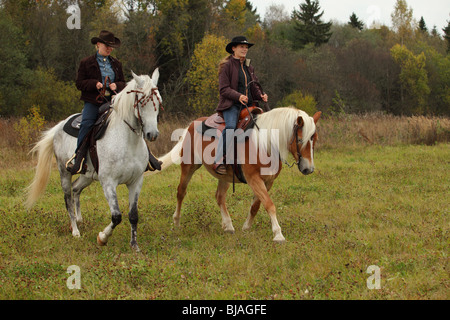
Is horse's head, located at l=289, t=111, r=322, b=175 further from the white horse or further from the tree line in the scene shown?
the tree line

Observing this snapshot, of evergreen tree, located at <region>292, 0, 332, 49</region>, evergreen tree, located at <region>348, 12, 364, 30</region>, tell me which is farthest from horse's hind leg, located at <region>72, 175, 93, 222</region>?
evergreen tree, located at <region>348, 12, 364, 30</region>

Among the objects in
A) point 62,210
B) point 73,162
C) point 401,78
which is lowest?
point 62,210

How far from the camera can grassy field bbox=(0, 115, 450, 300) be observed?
492 centimetres

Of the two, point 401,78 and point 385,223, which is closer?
point 385,223

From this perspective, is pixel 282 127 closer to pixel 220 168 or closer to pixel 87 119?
pixel 220 168

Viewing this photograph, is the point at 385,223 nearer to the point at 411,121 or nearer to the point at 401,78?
the point at 411,121

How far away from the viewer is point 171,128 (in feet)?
60.4

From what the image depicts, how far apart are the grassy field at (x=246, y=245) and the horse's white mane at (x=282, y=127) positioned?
1.44m

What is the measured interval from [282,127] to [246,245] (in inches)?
72.6

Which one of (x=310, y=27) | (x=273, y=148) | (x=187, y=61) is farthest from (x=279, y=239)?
(x=310, y=27)

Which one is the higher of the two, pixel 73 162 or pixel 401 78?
pixel 401 78

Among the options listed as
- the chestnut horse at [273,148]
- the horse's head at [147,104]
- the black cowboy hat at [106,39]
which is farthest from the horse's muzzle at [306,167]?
the black cowboy hat at [106,39]
